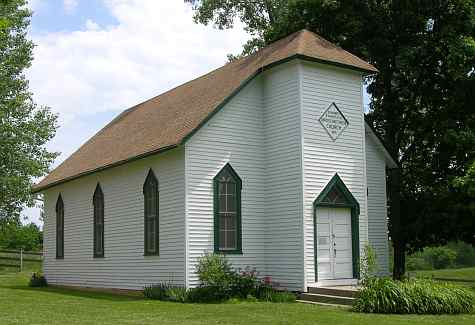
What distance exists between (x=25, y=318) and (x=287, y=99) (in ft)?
33.9

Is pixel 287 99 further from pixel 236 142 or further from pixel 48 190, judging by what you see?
pixel 48 190

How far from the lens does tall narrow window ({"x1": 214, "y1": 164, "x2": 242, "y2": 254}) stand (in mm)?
20703

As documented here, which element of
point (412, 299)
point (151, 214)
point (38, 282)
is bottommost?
point (38, 282)

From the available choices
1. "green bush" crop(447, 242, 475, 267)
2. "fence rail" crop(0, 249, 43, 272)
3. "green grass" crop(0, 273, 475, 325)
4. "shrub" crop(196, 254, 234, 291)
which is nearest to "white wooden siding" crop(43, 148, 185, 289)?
"shrub" crop(196, 254, 234, 291)

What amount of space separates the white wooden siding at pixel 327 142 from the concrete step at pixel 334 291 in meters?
0.48

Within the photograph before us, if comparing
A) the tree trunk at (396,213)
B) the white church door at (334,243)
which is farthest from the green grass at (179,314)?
the tree trunk at (396,213)

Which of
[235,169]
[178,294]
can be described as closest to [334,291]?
[178,294]

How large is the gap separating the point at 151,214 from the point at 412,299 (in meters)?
9.23

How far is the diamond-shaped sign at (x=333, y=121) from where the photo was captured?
69.8 feet

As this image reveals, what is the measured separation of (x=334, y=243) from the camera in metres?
21.2

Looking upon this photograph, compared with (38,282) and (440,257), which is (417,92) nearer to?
(38,282)

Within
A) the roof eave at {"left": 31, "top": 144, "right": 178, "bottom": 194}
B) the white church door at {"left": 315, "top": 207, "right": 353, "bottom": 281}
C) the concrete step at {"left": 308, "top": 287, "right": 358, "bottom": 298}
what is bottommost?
the concrete step at {"left": 308, "top": 287, "right": 358, "bottom": 298}

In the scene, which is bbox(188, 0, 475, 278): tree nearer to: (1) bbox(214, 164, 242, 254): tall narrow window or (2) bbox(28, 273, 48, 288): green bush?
(1) bbox(214, 164, 242, 254): tall narrow window

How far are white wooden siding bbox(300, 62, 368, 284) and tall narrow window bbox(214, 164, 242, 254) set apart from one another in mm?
2184
